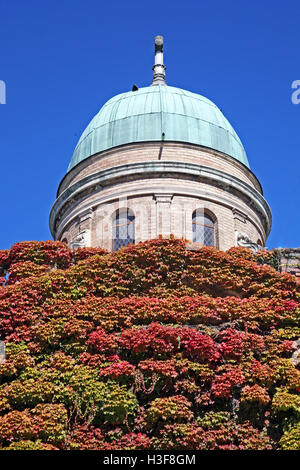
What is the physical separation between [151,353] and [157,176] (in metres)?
13.2

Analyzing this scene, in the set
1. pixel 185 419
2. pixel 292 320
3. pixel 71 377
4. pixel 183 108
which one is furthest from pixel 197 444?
pixel 183 108

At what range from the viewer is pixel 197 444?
20141mm

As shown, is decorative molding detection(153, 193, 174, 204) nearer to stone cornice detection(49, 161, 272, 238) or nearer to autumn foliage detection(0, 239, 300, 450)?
stone cornice detection(49, 161, 272, 238)

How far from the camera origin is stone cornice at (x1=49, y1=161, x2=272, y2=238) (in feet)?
113

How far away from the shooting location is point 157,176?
34531mm

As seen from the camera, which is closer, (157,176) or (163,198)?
(163,198)

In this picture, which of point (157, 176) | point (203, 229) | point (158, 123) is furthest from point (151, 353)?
point (158, 123)

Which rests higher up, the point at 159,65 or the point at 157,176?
the point at 159,65

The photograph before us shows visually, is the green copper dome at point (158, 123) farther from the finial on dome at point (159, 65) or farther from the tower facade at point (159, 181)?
the finial on dome at point (159, 65)

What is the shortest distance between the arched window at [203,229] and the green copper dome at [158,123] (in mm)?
3344

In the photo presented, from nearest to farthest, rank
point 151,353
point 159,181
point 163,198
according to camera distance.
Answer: point 151,353
point 163,198
point 159,181

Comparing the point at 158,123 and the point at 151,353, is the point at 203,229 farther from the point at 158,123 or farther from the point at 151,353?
the point at 151,353

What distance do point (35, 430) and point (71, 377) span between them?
200cm
